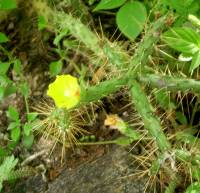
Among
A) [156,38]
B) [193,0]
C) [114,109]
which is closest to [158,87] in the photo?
[156,38]

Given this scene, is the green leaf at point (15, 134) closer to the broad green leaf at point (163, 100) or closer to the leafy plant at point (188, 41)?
the broad green leaf at point (163, 100)

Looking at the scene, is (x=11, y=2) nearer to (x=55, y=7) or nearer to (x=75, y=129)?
(x=55, y=7)

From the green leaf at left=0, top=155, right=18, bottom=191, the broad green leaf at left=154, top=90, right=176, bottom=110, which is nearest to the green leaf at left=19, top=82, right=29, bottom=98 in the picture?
the green leaf at left=0, top=155, right=18, bottom=191

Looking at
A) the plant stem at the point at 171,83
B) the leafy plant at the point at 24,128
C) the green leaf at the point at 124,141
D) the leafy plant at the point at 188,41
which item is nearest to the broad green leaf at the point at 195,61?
the leafy plant at the point at 188,41

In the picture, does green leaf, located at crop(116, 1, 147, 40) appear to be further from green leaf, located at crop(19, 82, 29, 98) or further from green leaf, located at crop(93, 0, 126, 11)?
green leaf, located at crop(19, 82, 29, 98)

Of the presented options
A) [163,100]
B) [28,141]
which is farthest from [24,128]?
[163,100]

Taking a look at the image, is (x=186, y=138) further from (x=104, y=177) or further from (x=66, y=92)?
(x=66, y=92)
